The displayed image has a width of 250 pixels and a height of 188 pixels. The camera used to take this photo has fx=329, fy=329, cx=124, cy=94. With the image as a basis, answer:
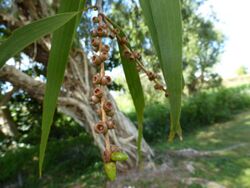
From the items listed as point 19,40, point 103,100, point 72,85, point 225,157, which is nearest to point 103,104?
point 103,100

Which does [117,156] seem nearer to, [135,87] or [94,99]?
[94,99]

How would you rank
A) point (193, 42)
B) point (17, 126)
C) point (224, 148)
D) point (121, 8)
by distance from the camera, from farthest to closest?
point (193, 42)
point (121, 8)
point (17, 126)
point (224, 148)

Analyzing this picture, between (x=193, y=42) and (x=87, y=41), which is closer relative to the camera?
(x=87, y=41)

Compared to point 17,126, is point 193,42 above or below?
above

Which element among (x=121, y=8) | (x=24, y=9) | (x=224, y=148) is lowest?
(x=224, y=148)

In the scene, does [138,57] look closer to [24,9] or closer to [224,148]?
[24,9]

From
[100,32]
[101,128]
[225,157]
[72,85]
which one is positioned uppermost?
[72,85]

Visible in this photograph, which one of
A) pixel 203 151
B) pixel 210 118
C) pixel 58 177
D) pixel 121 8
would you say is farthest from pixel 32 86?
pixel 210 118
